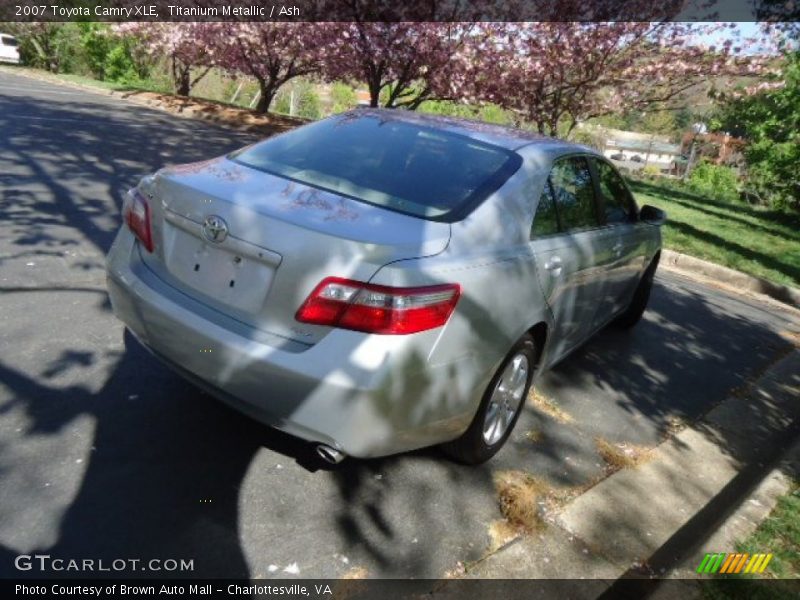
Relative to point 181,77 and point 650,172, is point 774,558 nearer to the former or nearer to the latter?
point 181,77

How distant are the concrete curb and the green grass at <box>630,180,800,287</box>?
231 millimetres

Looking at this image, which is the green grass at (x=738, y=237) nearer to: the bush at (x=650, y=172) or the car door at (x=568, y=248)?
the car door at (x=568, y=248)

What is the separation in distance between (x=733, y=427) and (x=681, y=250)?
5.62 m

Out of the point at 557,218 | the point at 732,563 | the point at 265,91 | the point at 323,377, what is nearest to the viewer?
the point at 323,377

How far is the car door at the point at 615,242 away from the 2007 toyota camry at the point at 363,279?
0.65m

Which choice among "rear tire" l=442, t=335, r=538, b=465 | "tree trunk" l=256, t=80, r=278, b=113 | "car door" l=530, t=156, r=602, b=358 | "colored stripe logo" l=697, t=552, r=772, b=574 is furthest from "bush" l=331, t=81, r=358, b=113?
"colored stripe logo" l=697, t=552, r=772, b=574

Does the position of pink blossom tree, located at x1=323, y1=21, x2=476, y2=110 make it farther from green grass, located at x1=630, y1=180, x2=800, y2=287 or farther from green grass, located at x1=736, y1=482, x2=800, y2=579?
green grass, located at x1=736, y1=482, x2=800, y2=579

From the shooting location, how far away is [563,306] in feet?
11.2

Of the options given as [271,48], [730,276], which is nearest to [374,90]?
[271,48]

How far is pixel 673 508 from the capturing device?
318cm

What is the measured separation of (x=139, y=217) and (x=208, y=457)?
1.15 metres

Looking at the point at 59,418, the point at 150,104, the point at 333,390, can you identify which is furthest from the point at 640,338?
the point at 150,104

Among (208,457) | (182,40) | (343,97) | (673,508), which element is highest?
(182,40)

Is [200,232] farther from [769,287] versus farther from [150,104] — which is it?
[150,104]
